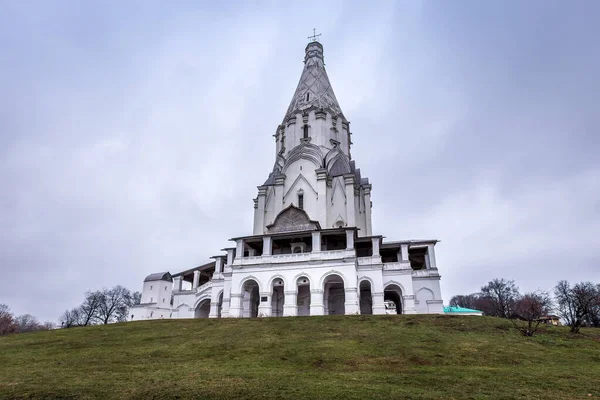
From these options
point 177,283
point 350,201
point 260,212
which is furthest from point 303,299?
point 177,283

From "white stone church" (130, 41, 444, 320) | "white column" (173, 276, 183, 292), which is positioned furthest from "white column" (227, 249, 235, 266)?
"white column" (173, 276, 183, 292)

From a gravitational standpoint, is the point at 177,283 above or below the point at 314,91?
below

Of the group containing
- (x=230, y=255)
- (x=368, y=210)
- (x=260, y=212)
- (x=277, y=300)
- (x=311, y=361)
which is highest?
(x=368, y=210)

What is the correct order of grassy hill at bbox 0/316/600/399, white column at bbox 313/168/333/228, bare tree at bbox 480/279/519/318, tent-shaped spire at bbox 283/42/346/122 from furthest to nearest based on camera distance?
bare tree at bbox 480/279/519/318 < tent-shaped spire at bbox 283/42/346/122 < white column at bbox 313/168/333/228 < grassy hill at bbox 0/316/600/399

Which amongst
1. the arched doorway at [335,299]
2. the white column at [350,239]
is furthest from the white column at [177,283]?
the white column at [350,239]

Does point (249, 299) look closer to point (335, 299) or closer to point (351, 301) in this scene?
point (335, 299)

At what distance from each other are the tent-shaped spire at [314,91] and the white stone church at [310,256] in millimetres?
195

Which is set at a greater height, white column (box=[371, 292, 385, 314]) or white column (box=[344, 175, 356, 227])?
white column (box=[344, 175, 356, 227])

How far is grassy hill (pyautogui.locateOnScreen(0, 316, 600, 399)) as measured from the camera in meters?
8.10

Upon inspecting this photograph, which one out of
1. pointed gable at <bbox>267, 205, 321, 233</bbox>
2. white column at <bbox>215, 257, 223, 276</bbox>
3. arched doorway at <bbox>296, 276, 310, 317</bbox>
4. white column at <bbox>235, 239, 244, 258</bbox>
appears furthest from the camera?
white column at <bbox>215, 257, 223, 276</bbox>

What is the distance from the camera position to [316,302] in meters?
25.4

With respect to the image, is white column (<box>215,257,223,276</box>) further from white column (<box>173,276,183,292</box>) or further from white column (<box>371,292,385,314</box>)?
white column (<box>371,292,385,314</box>)

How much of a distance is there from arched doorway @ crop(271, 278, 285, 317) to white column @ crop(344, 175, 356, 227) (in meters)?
9.29

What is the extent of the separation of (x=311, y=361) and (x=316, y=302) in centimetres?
1429
